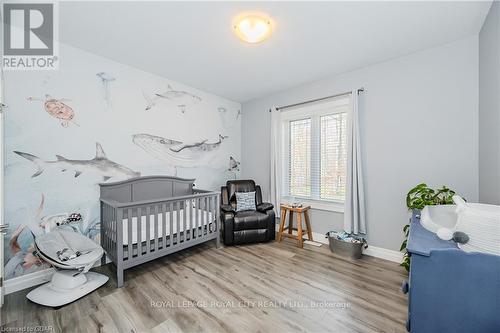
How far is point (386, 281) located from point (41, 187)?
363 cm

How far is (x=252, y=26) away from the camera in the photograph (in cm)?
184

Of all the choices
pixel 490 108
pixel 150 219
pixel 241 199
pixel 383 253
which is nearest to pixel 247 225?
pixel 241 199

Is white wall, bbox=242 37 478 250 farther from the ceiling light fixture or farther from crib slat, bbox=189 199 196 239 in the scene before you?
crib slat, bbox=189 199 196 239

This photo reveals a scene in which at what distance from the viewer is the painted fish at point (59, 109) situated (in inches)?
83.0

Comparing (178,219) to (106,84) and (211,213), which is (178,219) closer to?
(211,213)

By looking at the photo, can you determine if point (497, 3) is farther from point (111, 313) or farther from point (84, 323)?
point (84, 323)

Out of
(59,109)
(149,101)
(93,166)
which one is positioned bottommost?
(93,166)

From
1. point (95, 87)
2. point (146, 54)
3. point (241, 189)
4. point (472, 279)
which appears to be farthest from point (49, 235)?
point (472, 279)

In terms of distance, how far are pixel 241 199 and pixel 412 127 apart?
2499 millimetres

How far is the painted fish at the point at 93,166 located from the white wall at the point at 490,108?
370cm

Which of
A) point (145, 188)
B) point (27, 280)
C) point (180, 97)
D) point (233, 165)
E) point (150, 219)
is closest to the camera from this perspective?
point (27, 280)

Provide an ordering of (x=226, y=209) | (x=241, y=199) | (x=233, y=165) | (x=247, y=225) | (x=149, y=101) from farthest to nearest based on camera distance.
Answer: (x=233, y=165) → (x=241, y=199) → (x=226, y=209) → (x=247, y=225) → (x=149, y=101)

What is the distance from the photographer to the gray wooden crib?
2078 mm

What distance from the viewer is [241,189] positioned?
141 inches
